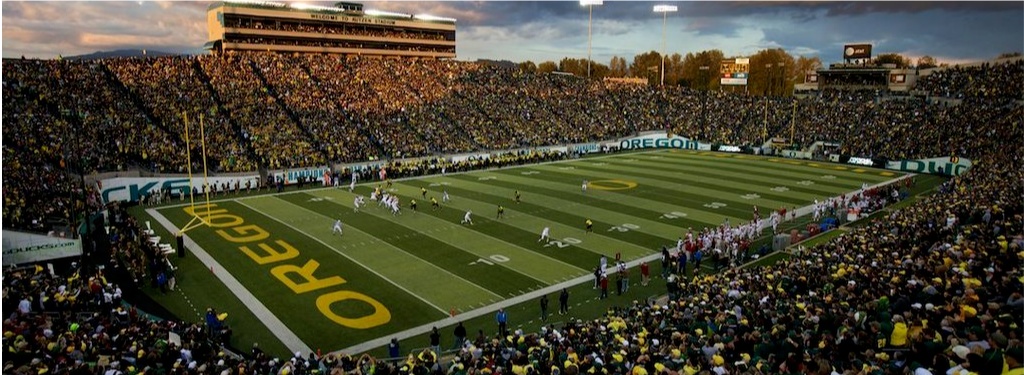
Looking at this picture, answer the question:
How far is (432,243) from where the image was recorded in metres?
25.6

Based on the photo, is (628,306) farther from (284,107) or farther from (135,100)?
(135,100)

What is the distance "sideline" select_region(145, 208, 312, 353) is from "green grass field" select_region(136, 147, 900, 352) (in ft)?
0.28

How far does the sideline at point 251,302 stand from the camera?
16.4m

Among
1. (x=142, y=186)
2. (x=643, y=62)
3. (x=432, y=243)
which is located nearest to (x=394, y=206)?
(x=432, y=243)

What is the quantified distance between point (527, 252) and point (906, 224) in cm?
1299

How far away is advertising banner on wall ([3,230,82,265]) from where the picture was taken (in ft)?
70.2

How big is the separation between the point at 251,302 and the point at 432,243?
27.0 feet

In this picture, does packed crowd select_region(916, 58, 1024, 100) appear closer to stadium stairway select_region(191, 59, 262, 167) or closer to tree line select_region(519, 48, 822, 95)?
tree line select_region(519, 48, 822, 95)

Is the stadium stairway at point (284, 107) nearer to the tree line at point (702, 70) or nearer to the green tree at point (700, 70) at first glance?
the tree line at point (702, 70)

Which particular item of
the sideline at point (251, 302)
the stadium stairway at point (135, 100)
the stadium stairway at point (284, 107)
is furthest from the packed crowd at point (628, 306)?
the sideline at point (251, 302)

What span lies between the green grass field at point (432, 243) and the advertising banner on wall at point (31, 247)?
447 cm

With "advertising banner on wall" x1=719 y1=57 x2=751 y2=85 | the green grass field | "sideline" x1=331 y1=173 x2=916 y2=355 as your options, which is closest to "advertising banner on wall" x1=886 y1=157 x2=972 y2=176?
the green grass field

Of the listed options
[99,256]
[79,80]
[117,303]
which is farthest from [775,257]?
[79,80]

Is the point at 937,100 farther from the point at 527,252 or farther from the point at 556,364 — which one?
the point at 556,364
